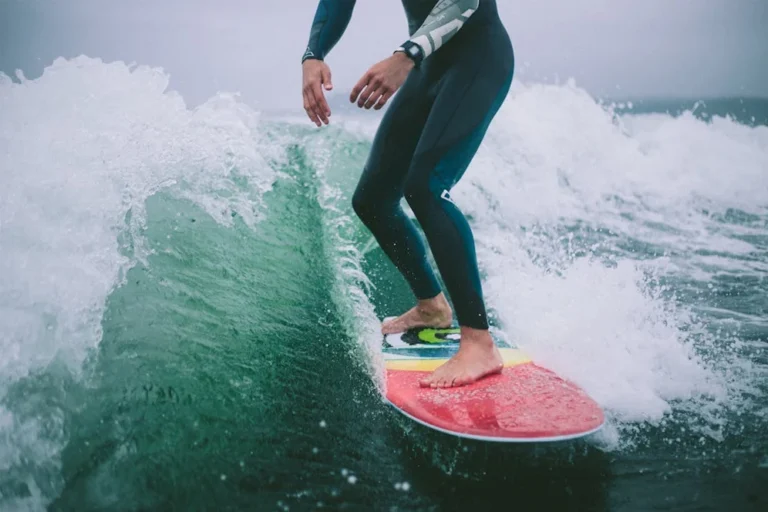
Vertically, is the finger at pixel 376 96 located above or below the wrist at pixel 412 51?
below

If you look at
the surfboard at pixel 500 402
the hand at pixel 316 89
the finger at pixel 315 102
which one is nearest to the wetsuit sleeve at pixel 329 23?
the hand at pixel 316 89

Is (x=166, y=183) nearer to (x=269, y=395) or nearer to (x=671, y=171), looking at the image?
(x=269, y=395)

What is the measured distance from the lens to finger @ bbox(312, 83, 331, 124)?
1933mm

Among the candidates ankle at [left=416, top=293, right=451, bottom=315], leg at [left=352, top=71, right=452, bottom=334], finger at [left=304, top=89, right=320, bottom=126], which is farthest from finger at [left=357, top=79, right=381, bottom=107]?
ankle at [left=416, top=293, right=451, bottom=315]

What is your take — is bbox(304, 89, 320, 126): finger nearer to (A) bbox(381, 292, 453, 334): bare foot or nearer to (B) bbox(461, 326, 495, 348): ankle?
(B) bbox(461, 326, 495, 348): ankle

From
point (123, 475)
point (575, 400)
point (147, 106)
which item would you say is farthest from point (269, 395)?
point (147, 106)

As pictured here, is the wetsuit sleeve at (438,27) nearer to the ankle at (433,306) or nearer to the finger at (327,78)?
the finger at (327,78)

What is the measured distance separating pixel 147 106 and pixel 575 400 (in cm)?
353

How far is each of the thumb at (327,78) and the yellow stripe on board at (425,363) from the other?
1144 millimetres

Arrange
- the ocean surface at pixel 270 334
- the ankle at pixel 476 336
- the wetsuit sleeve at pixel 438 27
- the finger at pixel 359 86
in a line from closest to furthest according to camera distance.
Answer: the ocean surface at pixel 270 334 → the finger at pixel 359 86 → the wetsuit sleeve at pixel 438 27 → the ankle at pixel 476 336

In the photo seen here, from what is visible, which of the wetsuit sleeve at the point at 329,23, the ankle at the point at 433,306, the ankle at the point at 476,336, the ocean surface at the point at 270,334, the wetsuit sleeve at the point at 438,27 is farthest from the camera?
the ankle at the point at 433,306

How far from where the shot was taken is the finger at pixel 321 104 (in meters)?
1.93

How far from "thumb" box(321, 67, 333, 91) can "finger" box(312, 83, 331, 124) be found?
0.03 m

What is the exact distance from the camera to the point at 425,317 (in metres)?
2.67
